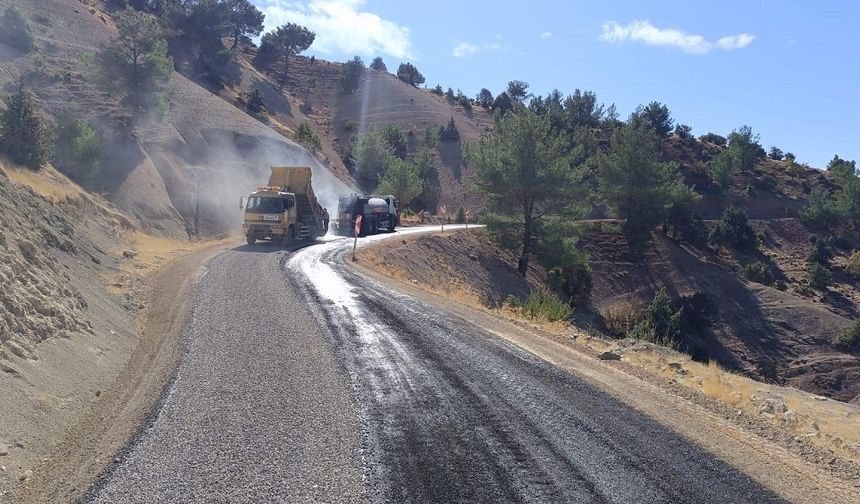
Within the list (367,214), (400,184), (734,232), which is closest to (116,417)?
(367,214)

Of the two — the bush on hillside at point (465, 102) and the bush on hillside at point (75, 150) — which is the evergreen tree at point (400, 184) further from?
the bush on hillside at point (465, 102)

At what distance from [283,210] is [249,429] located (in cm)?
2349

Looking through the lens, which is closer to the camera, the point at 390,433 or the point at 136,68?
the point at 390,433

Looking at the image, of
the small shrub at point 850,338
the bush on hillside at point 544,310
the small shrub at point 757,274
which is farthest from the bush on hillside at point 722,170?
the bush on hillside at point 544,310

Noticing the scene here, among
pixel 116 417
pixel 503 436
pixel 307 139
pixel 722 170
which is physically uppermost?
pixel 722 170

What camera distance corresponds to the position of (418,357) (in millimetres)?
10539

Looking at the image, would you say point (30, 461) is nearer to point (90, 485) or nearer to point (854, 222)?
point (90, 485)

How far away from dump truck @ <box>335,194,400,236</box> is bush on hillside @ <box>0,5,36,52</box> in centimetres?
2614

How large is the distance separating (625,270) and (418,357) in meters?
43.5

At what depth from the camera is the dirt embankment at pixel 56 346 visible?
6527mm

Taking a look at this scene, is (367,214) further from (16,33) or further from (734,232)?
(734,232)

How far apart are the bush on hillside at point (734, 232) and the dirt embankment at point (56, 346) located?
58.8 meters

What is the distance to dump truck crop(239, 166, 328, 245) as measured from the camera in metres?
29.4

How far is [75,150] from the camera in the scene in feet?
106
